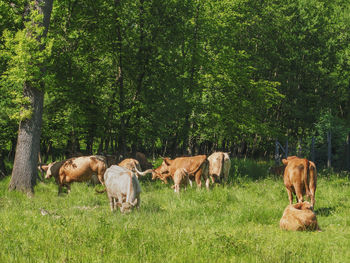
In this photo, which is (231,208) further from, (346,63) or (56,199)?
(346,63)

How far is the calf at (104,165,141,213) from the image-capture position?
10.0 meters

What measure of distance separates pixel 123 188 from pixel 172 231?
119 inches

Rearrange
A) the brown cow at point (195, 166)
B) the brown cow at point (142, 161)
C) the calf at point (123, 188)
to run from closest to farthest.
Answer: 1. the calf at point (123, 188)
2. the brown cow at point (195, 166)
3. the brown cow at point (142, 161)

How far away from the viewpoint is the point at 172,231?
7863mm

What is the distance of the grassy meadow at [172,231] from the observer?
6.24 metres

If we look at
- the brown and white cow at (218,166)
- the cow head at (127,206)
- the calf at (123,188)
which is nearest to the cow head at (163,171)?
the brown and white cow at (218,166)

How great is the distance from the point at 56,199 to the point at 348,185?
12100mm

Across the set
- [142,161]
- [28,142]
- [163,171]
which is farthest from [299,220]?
[142,161]

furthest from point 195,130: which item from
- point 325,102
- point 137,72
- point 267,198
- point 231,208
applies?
point 325,102

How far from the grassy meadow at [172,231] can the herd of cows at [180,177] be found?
43 centimetres

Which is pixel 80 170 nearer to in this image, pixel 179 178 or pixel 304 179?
pixel 179 178

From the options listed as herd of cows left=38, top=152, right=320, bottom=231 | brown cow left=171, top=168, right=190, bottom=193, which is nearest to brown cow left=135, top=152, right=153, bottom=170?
herd of cows left=38, top=152, right=320, bottom=231

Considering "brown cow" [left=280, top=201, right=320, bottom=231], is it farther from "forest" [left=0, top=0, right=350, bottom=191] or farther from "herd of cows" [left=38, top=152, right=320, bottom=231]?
"forest" [left=0, top=0, right=350, bottom=191]

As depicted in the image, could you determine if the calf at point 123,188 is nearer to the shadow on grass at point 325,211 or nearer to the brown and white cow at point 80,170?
the brown and white cow at point 80,170
